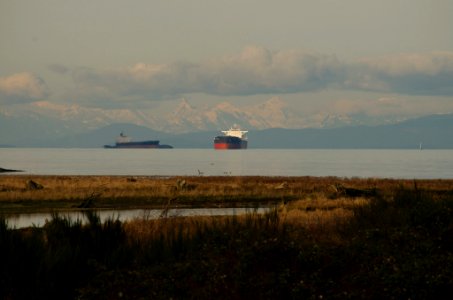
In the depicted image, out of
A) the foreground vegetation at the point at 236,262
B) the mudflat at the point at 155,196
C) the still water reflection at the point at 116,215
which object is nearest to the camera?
the foreground vegetation at the point at 236,262

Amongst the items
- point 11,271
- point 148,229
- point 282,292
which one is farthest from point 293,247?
point 148,229

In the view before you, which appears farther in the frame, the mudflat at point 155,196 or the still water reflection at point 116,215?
the mudflat at point 155,196

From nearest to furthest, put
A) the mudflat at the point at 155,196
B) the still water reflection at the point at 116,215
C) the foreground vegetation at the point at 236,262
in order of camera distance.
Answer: the foreground vegetation at the point at 236,262
the still water reflection at the point at 116,215
the mudflat at the point at 155,196

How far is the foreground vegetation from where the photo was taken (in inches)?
516

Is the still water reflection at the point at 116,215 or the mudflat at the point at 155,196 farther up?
the mudflat at the point at 155,196

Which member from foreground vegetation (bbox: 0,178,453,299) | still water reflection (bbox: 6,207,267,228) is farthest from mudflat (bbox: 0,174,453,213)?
foreground vegetation (bbox: 0,178,453,299)

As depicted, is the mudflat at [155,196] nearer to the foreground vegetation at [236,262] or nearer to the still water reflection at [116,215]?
the still water reflection at [116,215]

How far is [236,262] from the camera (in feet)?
46.1

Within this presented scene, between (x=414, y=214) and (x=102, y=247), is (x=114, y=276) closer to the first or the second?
(x=102, y=247)

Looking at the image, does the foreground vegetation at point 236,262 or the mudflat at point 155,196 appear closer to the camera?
the foreground vegetation at point 236,262

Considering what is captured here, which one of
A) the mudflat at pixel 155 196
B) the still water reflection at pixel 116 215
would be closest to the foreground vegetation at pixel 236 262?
the still water reflection at pixel 116 215

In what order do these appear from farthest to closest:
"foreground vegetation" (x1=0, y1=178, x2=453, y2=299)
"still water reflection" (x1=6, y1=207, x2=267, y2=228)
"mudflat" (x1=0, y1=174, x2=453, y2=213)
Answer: "mudflat" (x1=0, y1=174, x2=453, y2=213)
"still water reflection" (x1=6, y1=207, x2=267, y2=228)
"foreground vegetation" (x1=0, y1=178, x2=453, y2=299)

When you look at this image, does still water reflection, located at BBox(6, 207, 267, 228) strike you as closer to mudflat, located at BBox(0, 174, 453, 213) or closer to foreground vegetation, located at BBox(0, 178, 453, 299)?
mudflat, located at BBox(0, 174, 453, 213)

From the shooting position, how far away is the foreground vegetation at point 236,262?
1309 cm
